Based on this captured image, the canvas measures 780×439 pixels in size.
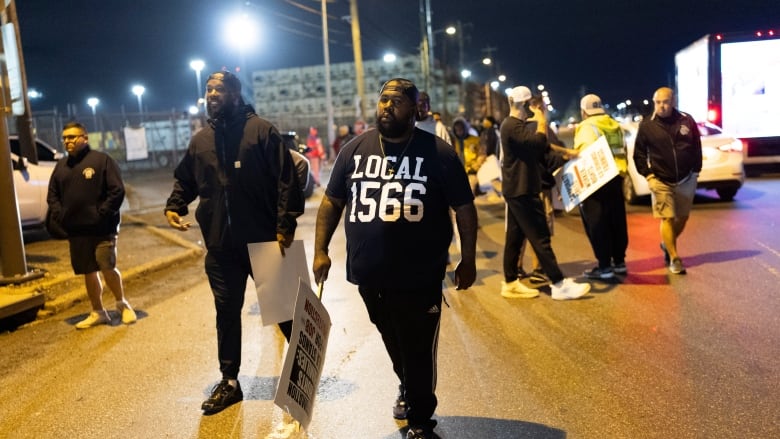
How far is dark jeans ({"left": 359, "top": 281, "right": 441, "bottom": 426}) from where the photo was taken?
3463mm

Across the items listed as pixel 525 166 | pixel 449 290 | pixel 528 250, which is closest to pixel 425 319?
pixel 525 166

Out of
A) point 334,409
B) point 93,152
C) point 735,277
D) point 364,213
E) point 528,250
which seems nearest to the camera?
point 364,213

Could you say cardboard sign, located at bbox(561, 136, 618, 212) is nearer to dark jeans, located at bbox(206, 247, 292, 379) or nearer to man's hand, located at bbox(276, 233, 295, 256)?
man's hand, located at bbox(276, 233, 295, 256)

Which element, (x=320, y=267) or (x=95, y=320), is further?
(x=95, y=320)

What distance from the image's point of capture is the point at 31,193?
10.5 metres

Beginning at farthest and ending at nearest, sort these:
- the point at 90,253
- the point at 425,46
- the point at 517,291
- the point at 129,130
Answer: the point at 425,46 < the point at 129,130 < the point at 517,291 < the point at 90,253

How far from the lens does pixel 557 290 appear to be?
654cm

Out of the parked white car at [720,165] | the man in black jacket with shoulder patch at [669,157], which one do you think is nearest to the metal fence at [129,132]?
the parked white car at [720,165]

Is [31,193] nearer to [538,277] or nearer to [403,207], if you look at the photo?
[538,277]

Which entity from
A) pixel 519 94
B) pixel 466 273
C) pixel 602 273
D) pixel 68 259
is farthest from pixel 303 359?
pixel 68 259

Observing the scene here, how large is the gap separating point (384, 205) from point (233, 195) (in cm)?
134

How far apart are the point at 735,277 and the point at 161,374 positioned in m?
5.63

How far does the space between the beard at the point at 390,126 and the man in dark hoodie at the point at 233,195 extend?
109cm

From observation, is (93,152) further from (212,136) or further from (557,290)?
(557,290)
